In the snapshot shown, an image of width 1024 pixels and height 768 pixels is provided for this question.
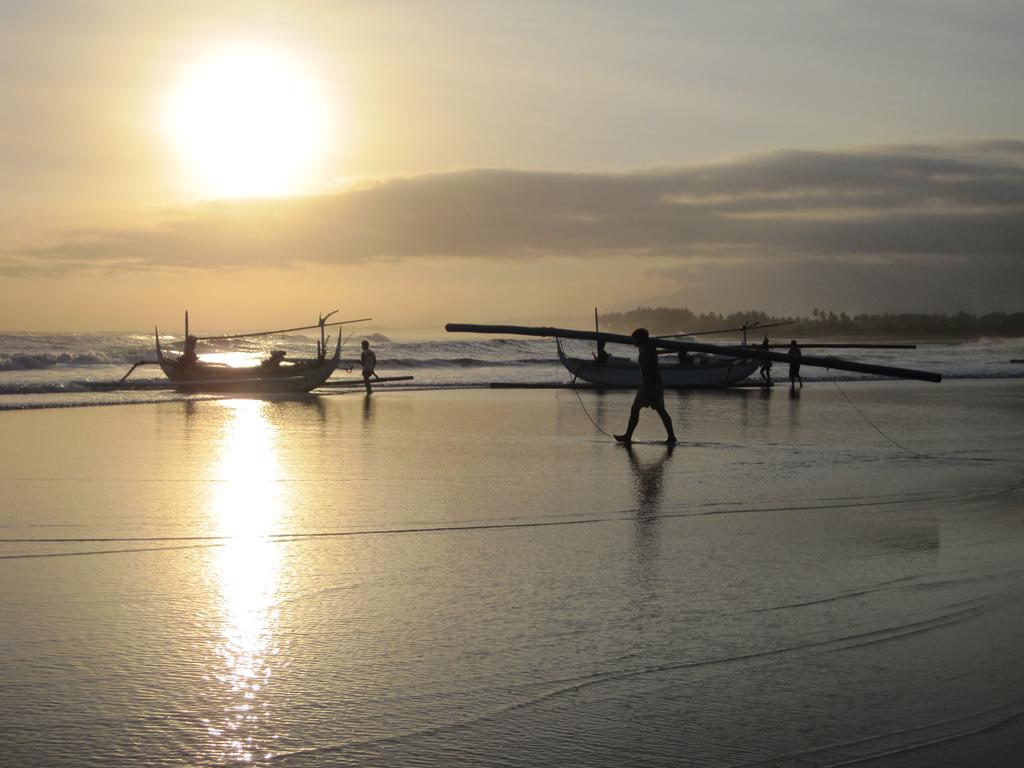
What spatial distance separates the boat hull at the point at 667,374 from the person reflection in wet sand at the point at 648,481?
68.8ft

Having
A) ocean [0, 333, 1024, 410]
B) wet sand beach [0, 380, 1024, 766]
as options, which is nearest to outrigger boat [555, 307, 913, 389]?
ocean [0, 333, 1024, 410]

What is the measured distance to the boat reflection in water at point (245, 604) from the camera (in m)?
4.61

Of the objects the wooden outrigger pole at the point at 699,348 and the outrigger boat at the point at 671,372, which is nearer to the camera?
the wooden outrigger pole at the point at 699,348

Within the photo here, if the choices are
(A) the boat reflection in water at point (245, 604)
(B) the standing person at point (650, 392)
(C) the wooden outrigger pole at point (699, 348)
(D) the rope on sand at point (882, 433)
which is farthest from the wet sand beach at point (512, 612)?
(B) the standing person at point (650, 392)

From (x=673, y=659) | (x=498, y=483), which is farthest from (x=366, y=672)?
(x=498, y=483)

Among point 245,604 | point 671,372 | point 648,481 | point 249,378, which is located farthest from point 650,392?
point 249,378

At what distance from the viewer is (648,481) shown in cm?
1267

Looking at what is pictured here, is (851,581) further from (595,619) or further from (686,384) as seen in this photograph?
(686,384)

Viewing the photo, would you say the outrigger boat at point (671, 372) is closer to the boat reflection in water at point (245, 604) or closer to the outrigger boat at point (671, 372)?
the outrigger boat at point (671, 372)

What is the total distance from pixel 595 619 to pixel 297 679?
1880 mm

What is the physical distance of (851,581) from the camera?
7.45 metres

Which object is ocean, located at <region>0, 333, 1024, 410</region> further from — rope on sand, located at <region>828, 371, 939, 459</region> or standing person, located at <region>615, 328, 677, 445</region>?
standing person, located at <region>615, 328, 677, 445</region>

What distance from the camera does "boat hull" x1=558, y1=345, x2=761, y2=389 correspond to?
37.1 m

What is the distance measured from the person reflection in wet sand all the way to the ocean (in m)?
17.2
